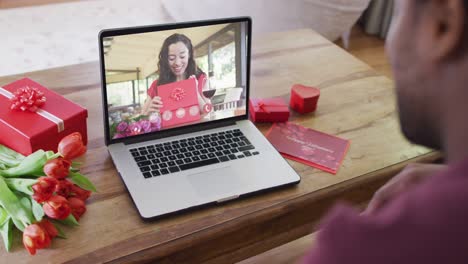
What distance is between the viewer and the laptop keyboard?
1160mm

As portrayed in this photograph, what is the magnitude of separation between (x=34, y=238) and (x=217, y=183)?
1.19 ft

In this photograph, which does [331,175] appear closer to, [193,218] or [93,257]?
[193,218]

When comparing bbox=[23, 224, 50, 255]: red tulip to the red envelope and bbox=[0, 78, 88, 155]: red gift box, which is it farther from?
the red envelope

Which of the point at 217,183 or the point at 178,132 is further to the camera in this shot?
the point at 178,132

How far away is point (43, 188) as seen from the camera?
960 mm

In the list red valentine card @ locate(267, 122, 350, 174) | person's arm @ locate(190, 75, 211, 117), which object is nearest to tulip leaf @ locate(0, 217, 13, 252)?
person's arm @ locate(190, 75, 211, 117)

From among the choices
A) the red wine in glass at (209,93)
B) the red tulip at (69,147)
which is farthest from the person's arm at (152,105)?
the red tulip at (69,147)

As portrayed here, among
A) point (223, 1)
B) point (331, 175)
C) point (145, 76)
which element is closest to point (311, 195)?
point (331, 175)

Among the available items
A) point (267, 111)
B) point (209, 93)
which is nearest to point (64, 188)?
point (209, 93)

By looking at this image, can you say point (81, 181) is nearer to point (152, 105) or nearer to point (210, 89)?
point (152, 105)

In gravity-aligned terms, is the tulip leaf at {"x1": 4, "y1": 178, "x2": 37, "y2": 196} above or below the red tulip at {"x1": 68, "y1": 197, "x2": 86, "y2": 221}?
above

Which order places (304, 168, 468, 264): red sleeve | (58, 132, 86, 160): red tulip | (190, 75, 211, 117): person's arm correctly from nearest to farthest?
1. (304, 168, 468, 264): red sleeve
2. (58, 132, 86, 160): red tulip
3. (190, 75, 211, 117): person's arm

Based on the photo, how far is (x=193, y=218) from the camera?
3.45 feet

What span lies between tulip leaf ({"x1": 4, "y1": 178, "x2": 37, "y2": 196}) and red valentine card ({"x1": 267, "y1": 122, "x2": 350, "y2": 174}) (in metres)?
0.53
